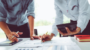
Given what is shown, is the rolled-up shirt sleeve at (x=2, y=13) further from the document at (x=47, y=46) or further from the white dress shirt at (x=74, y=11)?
the white dress shirt at (x=74, y=11)

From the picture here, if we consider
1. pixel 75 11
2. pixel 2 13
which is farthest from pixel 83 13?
pixel 2 13

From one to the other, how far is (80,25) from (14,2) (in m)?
0.86

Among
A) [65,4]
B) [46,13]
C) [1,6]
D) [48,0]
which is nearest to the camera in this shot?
[1,6]

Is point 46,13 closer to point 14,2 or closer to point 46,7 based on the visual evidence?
point 46,7

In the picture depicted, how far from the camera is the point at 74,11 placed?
3.99ft

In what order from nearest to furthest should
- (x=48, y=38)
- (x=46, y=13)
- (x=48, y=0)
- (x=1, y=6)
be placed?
(x=48, y=38) < (x=1, y=6) < (x=48, y=0) < (x=46, y=13)

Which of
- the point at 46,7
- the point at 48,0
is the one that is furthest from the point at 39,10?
the point at 48,0

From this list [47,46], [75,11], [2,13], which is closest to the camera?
[47,46]

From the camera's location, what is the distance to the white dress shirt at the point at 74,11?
1.07m

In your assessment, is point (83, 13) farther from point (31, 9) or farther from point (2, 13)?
point (2, 13)

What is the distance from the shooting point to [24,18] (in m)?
1.27

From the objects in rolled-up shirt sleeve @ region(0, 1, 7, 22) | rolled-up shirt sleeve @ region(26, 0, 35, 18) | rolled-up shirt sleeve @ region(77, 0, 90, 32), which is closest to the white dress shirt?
rolled-up shirt sleeve @ region(77, 0, 90, 32)

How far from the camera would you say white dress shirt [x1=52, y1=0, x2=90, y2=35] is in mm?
1074

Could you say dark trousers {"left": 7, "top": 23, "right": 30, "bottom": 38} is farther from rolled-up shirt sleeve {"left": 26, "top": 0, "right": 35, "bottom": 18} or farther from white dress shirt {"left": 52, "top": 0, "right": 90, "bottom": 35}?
white dress shirt {"left": 52, "top": 0, "right": 90, "bottom": 35}
